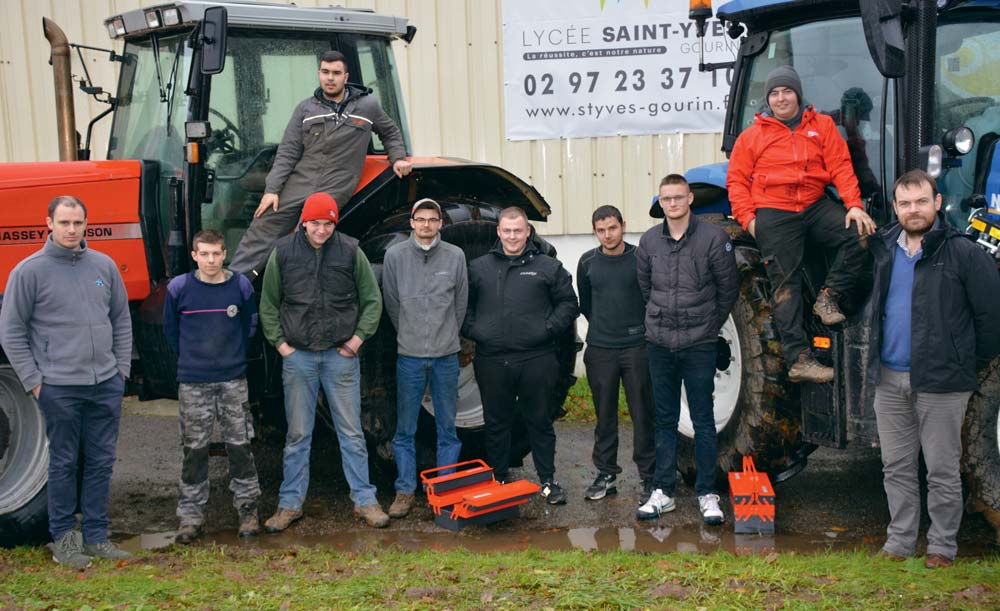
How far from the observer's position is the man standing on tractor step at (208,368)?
19.5ft

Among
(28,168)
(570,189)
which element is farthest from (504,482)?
(570,189)

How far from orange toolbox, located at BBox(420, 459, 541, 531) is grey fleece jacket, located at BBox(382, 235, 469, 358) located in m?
0.69

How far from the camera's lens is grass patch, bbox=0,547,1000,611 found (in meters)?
4.47

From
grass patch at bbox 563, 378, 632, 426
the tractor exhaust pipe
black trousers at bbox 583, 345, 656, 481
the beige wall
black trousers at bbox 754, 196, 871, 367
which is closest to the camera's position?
black trousers at bbox 754, 196, 871, 367

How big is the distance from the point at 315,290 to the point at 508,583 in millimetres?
2096

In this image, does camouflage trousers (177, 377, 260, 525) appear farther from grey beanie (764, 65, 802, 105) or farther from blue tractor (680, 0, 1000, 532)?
grey beanie (764, 65, 802, 105)

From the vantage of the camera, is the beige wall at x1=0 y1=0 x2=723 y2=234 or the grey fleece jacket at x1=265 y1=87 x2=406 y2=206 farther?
the beige wall at x1=0 y1=0 x2=723 y2=234

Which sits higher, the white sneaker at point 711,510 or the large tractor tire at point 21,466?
the large tractor tire at point 21,466

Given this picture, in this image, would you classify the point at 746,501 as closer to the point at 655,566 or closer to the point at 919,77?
the point at 655,566

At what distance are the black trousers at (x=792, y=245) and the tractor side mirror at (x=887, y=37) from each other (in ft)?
2.71

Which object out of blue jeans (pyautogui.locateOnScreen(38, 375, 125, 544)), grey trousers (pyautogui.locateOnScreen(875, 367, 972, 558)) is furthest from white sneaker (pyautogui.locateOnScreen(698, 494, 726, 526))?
blue jeans (pyautogui.locateOnScreen(38, 375, 125, 544))

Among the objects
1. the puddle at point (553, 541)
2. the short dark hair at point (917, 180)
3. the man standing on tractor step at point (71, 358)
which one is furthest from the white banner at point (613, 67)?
the man standing on tractor step at point (71, 358)


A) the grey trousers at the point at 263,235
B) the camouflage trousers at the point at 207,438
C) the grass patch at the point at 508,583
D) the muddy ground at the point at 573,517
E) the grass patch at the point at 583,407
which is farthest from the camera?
the grass patch at the point at 583,407

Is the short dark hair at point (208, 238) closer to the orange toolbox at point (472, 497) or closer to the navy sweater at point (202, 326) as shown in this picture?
the navy sweater at point (202, 326)
